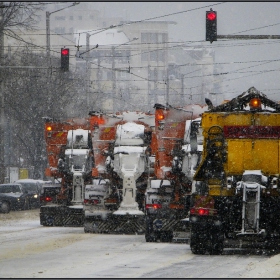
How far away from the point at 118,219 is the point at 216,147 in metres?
7.48

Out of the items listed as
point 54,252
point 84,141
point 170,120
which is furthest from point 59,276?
point 84,141

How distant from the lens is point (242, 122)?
64.5ft

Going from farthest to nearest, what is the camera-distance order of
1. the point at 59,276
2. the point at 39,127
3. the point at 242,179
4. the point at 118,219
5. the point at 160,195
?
the point at 39,127 → the point at 118,219 → the point at 160,195 → the point at 242,179 → the point at 59,276

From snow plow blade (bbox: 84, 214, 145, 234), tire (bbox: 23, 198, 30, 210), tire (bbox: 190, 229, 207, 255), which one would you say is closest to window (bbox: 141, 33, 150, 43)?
tire (bbox: 23, 198, 30, 210)

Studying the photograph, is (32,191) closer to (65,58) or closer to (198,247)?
(65,58)

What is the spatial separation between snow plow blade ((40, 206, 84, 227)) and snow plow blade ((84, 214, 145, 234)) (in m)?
3.39

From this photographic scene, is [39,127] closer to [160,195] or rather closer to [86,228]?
[86,228]

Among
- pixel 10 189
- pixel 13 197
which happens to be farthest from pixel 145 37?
pixel 13 197

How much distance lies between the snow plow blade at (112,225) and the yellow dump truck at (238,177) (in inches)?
274

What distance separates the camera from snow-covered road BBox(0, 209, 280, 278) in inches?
569

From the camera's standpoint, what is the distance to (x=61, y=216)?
30641 millimetres

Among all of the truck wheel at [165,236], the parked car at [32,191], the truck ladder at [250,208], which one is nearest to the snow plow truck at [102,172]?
the truck wheel at [165,236]

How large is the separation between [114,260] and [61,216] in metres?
13.7

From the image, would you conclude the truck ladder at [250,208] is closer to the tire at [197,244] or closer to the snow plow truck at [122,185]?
the tire at [197,244]
